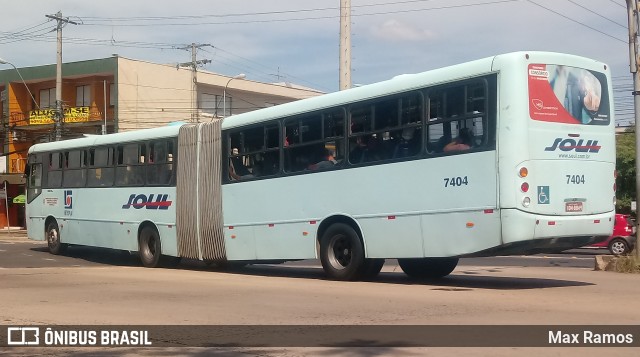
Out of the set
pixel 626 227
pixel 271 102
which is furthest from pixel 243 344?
pixel 271 102

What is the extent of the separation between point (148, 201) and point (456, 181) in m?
9.70

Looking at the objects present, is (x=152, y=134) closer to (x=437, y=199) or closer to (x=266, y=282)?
(x=266, y=282)

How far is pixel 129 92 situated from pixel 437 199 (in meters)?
40.4

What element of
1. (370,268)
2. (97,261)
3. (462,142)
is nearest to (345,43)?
(97,261)

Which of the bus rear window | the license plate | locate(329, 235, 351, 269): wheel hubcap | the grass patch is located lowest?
the grass patch

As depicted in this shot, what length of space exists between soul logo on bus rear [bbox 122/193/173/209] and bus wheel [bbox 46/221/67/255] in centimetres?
428

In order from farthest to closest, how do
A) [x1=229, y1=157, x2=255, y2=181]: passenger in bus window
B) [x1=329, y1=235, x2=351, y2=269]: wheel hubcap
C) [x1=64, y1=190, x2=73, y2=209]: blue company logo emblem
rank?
[x1=64, y1=190, x2=73, y2=209]: blue company logo emblem
[x1=229, y1=157, x2=255, y2=181]: passenger in bus window
[x1=329, y1=235, x2=351, y2=269]: wheel hubcap

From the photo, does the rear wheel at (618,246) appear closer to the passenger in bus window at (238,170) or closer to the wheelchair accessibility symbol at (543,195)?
the passenger in bus window at (238,170)

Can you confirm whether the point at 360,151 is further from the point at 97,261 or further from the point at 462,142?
the point at 97,261

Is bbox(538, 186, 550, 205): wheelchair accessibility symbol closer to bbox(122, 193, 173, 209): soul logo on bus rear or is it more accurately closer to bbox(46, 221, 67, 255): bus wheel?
bbox(122, 193, 173, 209): soul logo on bus rear

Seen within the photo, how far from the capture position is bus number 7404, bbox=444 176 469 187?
12.1 m

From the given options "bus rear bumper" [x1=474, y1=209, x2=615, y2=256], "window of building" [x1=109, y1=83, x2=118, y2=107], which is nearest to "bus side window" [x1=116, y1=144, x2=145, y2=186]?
"bus rear bumper" [x1=474, y1=209, x2=615, y2=256]

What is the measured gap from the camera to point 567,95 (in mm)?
12109

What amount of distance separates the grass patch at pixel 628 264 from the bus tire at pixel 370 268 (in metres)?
5.84
